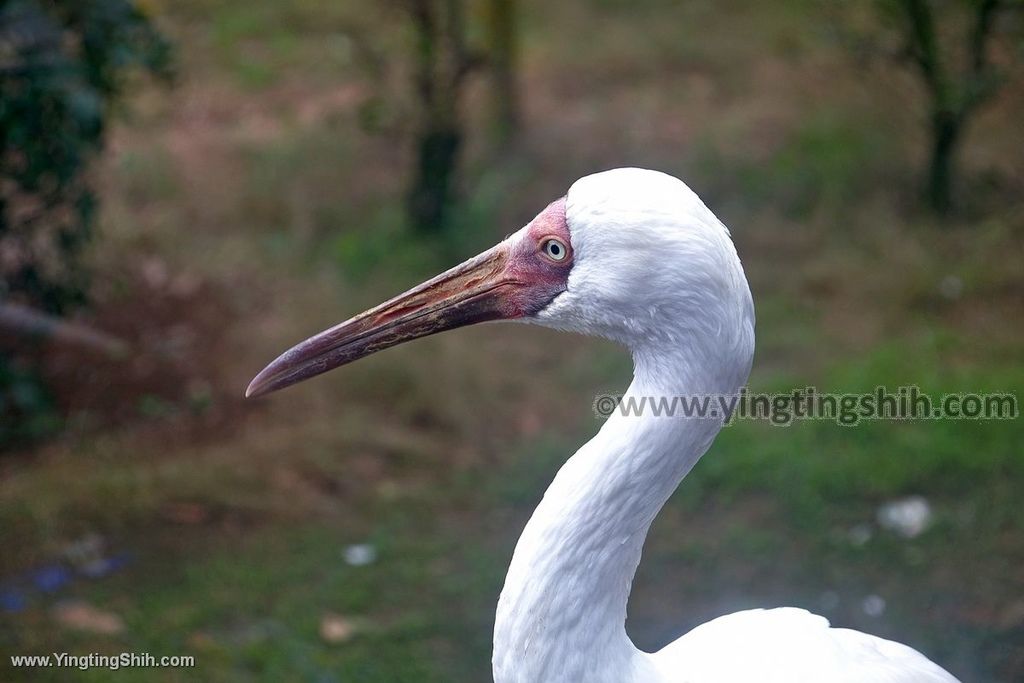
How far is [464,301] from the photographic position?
253 centimetres

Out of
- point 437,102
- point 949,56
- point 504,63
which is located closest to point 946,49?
point 949,56

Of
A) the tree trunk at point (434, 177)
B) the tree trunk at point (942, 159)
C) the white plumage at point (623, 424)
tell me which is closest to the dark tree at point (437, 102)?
the tree trunk at point (434, 177)

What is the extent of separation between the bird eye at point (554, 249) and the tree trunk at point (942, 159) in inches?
183

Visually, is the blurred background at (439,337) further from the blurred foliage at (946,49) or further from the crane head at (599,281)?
the crane head at (599,281)

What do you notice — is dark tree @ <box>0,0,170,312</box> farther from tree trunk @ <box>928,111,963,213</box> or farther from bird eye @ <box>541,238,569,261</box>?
tree trunk @ <box>928,111,963,213</box>

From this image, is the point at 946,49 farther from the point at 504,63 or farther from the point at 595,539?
the point at 595,539

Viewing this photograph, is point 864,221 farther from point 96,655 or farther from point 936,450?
point 96,655

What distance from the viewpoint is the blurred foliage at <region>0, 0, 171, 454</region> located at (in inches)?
170

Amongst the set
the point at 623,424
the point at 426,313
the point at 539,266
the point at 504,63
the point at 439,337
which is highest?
the point at 539,266

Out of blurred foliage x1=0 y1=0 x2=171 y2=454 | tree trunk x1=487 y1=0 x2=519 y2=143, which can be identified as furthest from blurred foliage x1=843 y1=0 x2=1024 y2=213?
blurred foliage x1=0 y1=0 x2=171 y2=454

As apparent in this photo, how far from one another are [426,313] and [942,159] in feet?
16.1

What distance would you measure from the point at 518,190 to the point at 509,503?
2.75 metres

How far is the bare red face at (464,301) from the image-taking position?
2418mm

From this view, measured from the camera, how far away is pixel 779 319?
592 cm
